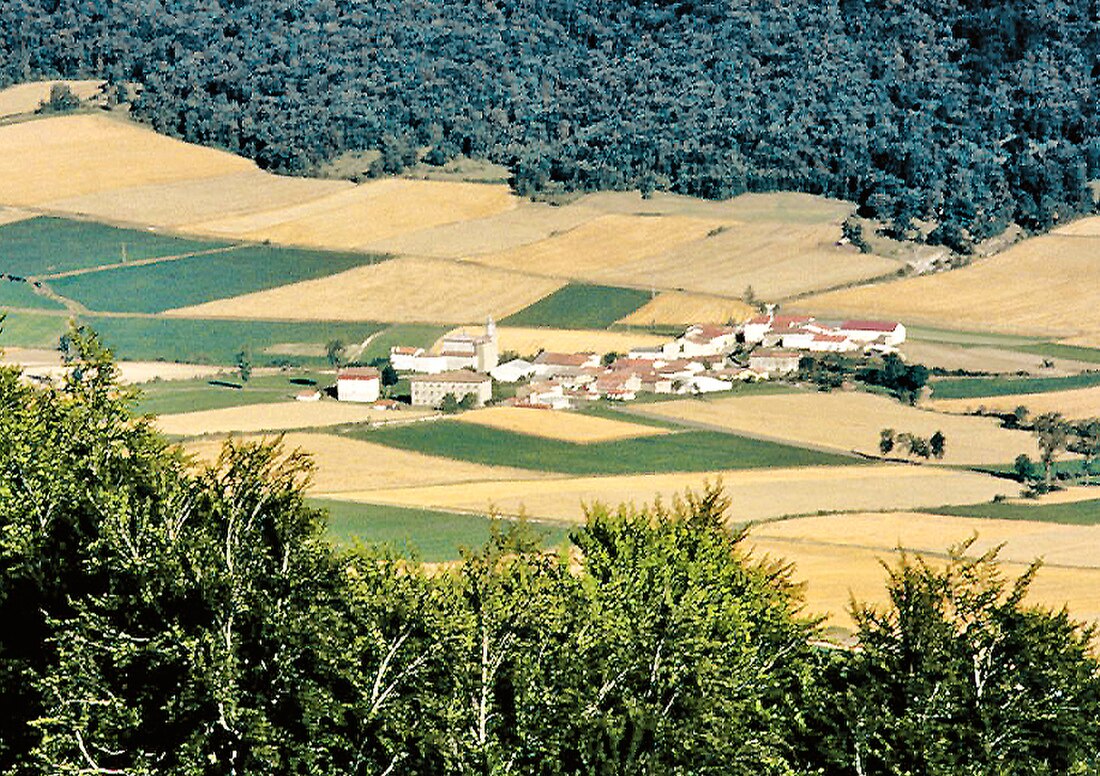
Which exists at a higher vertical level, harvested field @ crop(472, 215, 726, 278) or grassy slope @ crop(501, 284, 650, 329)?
harvested field @ crop(472, 215, 726, 278)

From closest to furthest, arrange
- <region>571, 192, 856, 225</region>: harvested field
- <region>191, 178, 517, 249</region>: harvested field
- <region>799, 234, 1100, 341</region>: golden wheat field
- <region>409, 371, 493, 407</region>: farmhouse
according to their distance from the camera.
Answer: <region>409, 371, 493, 407</region>: farmhouse, <region>799, 234, 1100, 341</region>: golden wheat field, <region>191, 178, 517, 249</region>: harvested field, <region>571, 192, 856, 225</region>: harvested field

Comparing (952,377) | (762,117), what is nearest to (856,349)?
(952,377)

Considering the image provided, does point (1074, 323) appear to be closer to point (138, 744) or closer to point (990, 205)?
Answer: point (990, 205)

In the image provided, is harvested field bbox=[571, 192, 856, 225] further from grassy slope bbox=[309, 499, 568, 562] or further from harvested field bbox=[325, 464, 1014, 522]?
grassy slope bbox=[309, 499, 568, 562]

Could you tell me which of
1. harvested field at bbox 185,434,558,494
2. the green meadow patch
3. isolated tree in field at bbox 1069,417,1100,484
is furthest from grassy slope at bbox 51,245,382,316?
the green meadow patch

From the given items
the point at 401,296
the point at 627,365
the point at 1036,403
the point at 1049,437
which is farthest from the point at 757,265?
the point at 1049,437

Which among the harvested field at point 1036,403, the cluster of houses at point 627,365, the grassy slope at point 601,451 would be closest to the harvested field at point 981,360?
the cluster of houses at point 627,365
